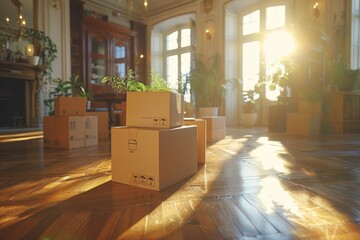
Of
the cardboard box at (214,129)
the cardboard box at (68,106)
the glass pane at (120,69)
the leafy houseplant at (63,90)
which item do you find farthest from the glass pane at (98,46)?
the cardboard box at (214,129)

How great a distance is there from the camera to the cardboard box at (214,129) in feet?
11.5

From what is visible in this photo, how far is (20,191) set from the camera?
1372mm

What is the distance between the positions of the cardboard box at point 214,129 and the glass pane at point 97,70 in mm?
4573

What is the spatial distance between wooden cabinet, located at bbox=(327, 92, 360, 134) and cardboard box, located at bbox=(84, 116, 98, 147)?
3999mm

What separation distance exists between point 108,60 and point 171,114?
21.2 ft

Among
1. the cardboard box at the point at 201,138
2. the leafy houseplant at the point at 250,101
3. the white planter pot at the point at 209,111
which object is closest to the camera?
the cardboard box at the point at 201,138

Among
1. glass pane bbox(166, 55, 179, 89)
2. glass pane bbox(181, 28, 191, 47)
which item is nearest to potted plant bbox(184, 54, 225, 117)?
glass pane bbox(181, 28, 191, 47)

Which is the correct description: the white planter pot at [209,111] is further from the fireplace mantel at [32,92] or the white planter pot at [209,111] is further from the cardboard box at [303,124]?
the fireplace mantel at [32,92]

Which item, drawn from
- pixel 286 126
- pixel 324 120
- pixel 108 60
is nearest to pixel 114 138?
pixel 286 126

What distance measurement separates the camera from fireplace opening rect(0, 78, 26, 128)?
19.0 ft

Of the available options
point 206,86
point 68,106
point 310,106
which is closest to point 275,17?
point 206,86

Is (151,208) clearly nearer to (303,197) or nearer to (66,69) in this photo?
(303,197)

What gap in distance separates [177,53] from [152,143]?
25.5 feet

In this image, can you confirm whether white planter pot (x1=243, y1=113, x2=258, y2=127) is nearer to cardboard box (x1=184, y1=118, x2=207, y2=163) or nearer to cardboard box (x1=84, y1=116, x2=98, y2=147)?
cardboard box (x1=84, y1=116, x2=98, y2=147)
